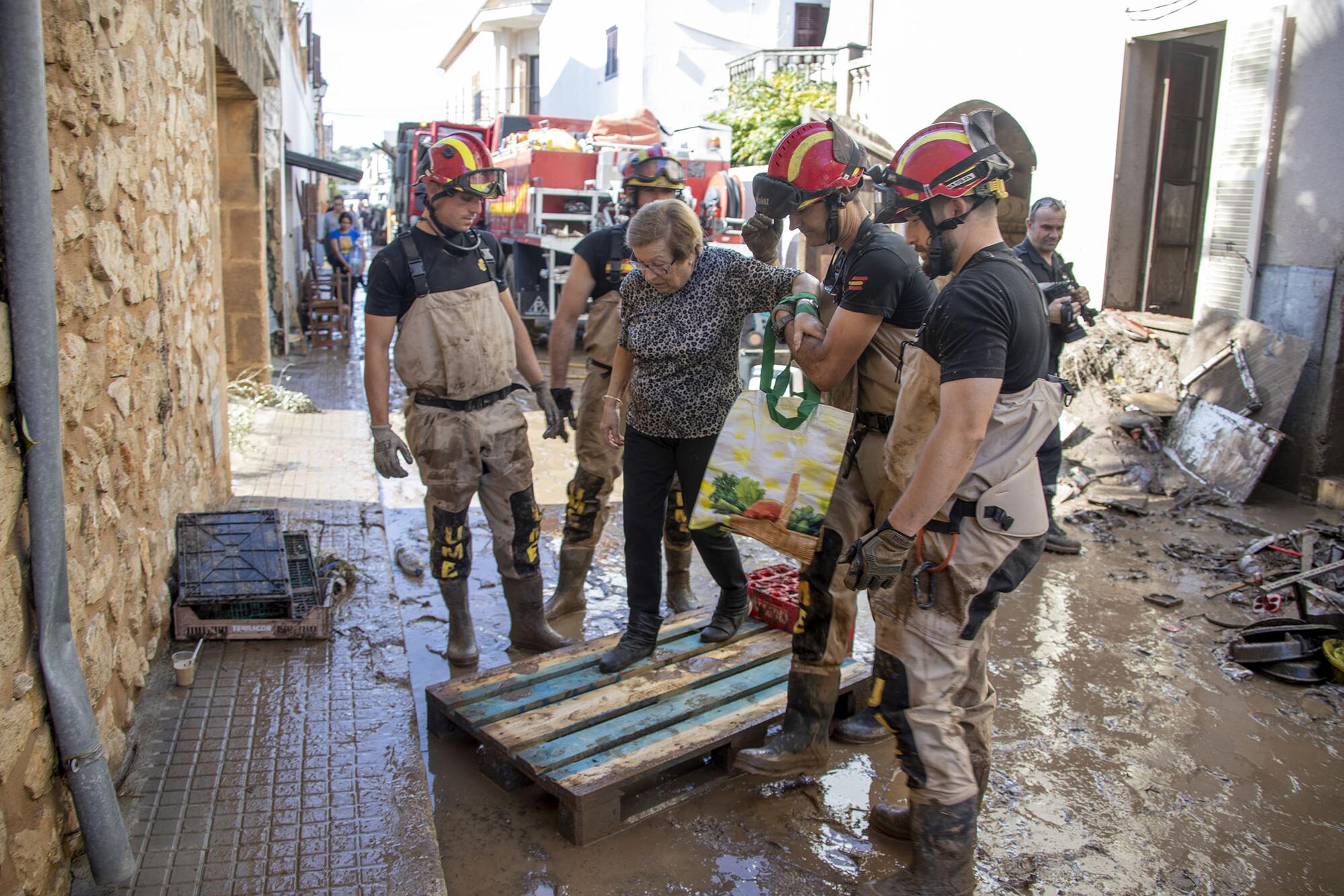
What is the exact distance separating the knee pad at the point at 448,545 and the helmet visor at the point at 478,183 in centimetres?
125

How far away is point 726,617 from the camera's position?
13.8 feet

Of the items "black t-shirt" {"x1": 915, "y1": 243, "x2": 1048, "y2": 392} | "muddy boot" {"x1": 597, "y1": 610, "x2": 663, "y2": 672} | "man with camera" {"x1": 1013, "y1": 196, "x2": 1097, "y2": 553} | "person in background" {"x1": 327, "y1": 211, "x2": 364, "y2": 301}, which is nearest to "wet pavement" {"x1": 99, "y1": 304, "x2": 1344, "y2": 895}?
"muddy boot" {"x1": 597, "y1": 610, "x2": 663, "y2": 672}

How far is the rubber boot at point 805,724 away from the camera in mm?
3361

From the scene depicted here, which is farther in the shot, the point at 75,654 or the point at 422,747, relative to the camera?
the point at 422,747

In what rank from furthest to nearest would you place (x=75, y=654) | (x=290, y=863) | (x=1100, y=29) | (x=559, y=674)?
(x=1100, y=29), (x=559, y=674), (x=290, y=863), (x=75, y=654)

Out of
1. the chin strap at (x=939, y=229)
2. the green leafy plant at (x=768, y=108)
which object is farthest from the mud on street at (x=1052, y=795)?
the green leafy plant at (x=768, y=108)

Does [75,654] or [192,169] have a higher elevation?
[192,169]

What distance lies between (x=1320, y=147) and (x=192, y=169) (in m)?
6.72

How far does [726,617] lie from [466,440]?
4.12 ft

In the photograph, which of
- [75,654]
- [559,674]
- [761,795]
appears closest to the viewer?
[75,654]

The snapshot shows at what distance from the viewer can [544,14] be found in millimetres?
34312

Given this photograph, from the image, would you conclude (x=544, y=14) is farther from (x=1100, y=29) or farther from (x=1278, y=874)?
(x=1278, y=874)

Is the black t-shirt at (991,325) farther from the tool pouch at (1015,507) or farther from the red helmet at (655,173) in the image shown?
the red helmet at (655,173)

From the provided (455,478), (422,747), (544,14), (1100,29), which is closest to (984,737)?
(422,747)
